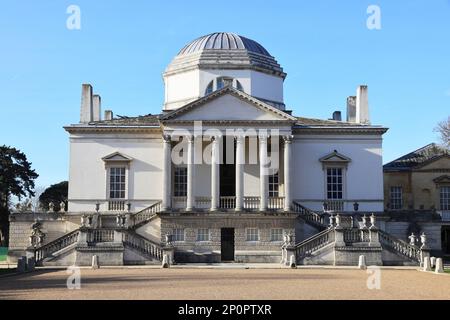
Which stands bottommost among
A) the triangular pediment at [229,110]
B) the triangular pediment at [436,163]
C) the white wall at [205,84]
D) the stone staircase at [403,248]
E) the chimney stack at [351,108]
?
the stone staircase at [403,248]

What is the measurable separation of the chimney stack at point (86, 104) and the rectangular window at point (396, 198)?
25.1m

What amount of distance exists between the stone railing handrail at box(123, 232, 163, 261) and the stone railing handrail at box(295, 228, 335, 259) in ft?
27.8

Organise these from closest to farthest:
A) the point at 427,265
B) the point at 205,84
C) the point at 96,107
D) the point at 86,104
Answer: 1. the point at 427,265
2. the point at 86,104
3. the point at 205,84
4. the point at 96,107

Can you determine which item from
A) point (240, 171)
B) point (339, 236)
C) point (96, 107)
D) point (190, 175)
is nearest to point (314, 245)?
point (339, 236)

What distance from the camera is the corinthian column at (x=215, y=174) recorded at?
4403 centimetres

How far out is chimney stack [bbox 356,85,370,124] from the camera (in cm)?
5056

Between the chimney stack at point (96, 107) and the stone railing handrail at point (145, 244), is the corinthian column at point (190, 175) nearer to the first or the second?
the stone railing handrail at point (145, 244)

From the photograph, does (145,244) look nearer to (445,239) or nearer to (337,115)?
(337,115)

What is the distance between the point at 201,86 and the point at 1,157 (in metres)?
34.3

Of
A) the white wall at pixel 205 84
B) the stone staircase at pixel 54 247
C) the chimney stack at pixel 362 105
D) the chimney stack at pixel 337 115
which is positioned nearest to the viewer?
the stone staircase at pixel 54 247

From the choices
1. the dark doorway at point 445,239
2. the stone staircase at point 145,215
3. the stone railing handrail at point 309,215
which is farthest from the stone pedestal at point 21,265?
the dark doorway at point 445,239

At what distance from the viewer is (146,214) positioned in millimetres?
45094

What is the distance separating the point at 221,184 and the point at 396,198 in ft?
50.4

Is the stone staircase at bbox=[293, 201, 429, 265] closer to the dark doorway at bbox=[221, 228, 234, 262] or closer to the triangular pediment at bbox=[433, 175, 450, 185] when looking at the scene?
the dark doorway at bbox=[221, 228, 234, 262]
